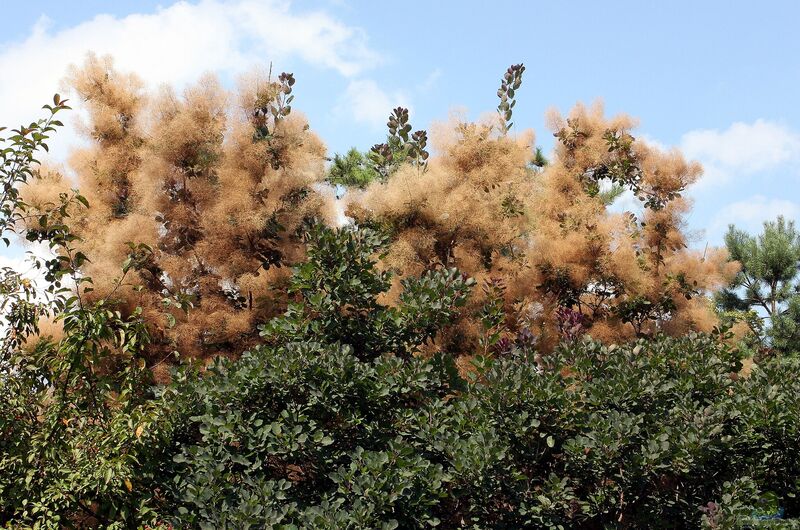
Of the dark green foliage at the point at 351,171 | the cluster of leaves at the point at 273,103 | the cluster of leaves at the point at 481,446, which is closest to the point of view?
the cluster of leaves at the point at 481,446

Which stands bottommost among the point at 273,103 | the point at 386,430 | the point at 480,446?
the point at 480,446

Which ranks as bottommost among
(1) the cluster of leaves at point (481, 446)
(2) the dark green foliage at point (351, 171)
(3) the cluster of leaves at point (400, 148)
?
(1) the cluster of leaves at point (481, 446)

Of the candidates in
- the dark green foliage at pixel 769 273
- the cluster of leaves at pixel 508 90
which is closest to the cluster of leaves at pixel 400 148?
the cluster of leaves at pixel 508 90

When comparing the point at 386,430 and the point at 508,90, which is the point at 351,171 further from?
the point at 386,430

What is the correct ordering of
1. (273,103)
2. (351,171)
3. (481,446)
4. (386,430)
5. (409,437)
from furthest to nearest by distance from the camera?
(351,171) < (273,103) < (409,437) < (386,430) < (481,446)

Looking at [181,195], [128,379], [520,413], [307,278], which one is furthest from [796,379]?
[181,195]

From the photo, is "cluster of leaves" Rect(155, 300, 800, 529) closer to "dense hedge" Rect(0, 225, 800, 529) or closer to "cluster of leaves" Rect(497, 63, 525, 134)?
"dense hedge" Rect(0, 225, 800, 529)

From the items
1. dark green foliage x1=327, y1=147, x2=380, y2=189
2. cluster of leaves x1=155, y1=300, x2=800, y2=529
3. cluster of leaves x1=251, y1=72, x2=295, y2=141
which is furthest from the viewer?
dark green foliage x1=327, y1=147, x2=380, y2=189

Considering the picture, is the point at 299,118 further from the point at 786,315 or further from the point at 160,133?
the point at 786,315

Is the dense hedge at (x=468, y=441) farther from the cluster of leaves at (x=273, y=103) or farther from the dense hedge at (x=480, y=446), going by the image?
the cluster of leaves at (x=273, y=103)

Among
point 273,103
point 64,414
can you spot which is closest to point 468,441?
point 64,414

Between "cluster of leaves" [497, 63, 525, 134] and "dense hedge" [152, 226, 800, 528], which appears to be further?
"cluster of leaves" [497, 63, 525, 134]

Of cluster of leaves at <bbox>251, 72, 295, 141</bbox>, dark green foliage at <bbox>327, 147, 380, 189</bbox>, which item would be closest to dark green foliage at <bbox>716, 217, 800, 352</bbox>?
dark green foliage at <bbox>327, 147, 380, 189</bbox>

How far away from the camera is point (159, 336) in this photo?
29.2 feet
